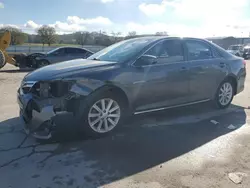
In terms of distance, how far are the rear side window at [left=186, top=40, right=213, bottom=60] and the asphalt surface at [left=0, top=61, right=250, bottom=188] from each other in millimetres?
1282

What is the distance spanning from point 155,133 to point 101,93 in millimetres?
1168

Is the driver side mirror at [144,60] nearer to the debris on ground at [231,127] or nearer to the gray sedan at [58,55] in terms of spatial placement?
the debris on ground at [231,127]

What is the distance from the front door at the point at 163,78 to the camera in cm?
464

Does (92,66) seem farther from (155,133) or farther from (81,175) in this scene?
(81,175)

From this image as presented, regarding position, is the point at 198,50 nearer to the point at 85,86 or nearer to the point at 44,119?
the point at 85,86

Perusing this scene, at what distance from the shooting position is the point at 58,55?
1573cm

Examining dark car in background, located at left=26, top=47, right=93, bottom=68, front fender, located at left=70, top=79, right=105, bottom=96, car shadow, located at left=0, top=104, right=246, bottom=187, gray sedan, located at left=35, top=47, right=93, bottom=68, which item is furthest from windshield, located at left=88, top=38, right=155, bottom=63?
dark car in background, located at left=26, top=47, right=93, bottom=68

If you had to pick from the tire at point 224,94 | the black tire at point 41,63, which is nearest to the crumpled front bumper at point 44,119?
the tire at point 224,94

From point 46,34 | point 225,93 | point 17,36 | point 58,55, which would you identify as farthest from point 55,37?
point 225,93

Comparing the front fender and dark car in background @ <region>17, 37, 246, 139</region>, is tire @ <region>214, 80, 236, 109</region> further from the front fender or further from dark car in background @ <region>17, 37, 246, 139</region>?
the front fender

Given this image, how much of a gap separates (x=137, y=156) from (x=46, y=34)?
5064 centimetres

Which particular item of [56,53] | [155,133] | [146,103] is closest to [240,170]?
[155,133]

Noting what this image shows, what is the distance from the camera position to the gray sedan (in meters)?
15.4

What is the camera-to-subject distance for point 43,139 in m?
4.16
